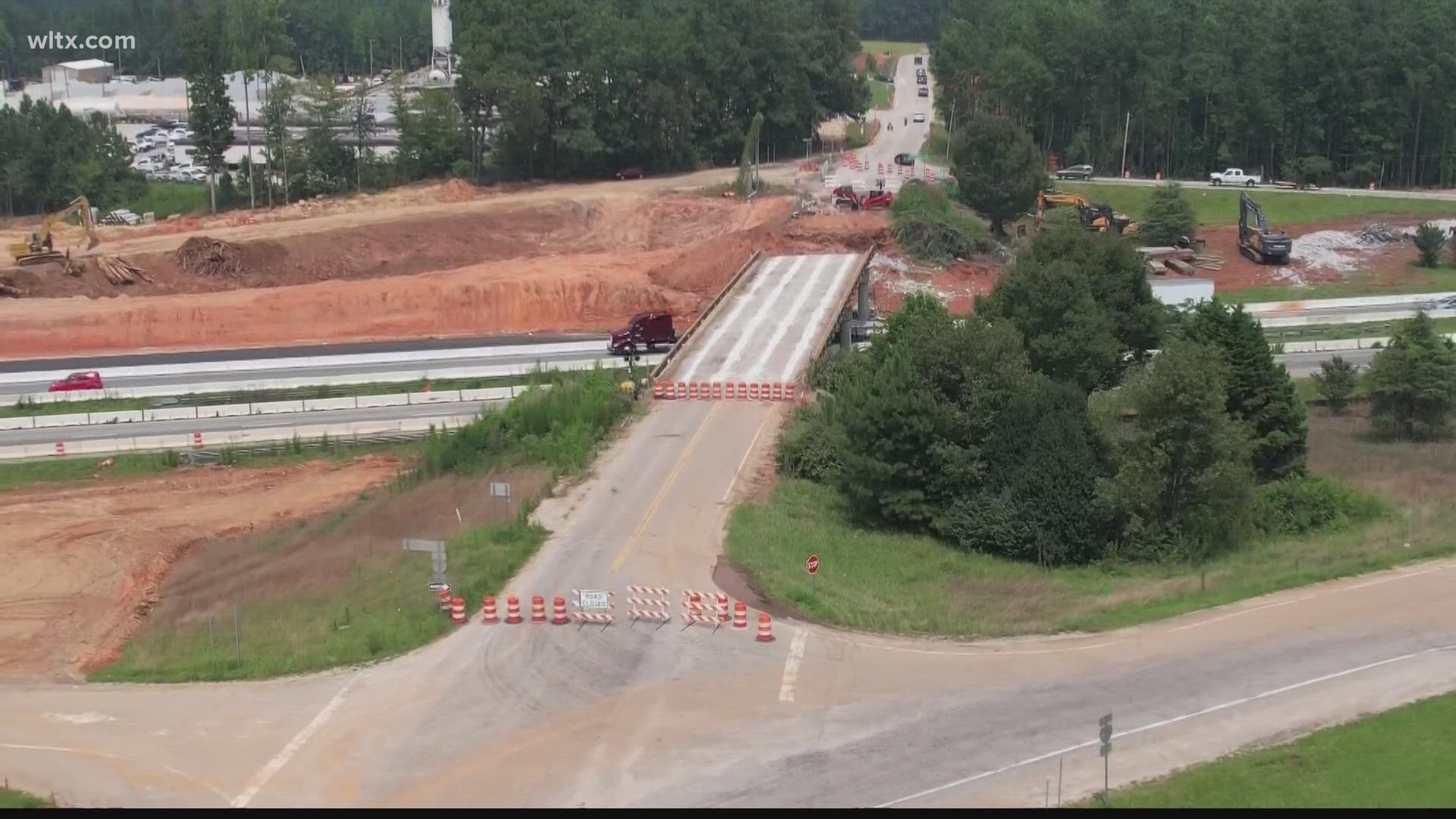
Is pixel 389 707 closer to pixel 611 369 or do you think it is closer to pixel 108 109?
pixel 611 369

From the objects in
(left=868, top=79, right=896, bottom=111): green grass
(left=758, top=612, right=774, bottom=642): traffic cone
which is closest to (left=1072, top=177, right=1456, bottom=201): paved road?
(left=868, top=79, right=896, bottom=111): green grass

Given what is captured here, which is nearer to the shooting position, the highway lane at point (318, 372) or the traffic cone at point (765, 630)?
the traffic cone at point (765, 630)

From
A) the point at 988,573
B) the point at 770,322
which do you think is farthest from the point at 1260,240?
the point at 988,573

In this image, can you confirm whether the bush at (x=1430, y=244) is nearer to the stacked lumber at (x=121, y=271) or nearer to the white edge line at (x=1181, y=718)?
the white edge line at (x=1181, y=718)

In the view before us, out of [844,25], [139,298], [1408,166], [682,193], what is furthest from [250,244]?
[1408,166]

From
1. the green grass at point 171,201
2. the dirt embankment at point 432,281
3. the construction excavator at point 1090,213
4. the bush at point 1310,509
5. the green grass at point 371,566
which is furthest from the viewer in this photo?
the green grass at point 171,201

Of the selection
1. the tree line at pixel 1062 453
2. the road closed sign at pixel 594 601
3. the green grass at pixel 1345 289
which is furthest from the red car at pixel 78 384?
the green grass at pixel 1345 289

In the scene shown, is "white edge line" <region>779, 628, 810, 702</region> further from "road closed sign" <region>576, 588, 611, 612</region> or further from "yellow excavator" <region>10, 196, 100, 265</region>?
"yellow excavator" <region>10, 196, 100, 265</region>
